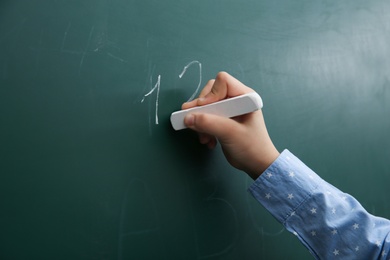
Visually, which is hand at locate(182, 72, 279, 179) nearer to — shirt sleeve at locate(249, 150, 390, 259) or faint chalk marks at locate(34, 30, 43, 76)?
shirt sleeve at locate(249, 150, 390, 259)

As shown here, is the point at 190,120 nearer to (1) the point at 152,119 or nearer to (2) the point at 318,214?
(1) the point at 152,119

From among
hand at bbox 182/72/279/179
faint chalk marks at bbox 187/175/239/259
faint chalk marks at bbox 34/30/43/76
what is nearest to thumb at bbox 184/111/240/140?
hand at bbox 182/72/279/179

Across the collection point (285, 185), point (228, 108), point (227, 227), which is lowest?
point (227, 227)

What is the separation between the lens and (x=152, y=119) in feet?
1.80

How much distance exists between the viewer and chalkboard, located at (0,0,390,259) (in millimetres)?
471

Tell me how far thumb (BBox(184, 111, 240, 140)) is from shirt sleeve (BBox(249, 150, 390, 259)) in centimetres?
9

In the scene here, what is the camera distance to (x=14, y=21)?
1.53 feet

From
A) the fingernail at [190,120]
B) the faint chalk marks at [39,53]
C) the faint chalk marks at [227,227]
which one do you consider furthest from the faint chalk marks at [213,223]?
the faint chalk marks at [39,53]

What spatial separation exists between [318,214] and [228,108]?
0.20 m

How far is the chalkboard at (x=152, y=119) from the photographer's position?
47 centimetres

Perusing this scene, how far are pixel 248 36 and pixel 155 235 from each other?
37 centimetres

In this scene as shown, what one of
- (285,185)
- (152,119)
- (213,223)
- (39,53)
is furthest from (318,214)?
(39,53)

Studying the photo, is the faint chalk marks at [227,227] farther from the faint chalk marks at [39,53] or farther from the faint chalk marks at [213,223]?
the faint chalk marks at [39,53]

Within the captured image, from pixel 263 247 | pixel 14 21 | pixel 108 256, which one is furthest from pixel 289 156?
pixel 14 21
